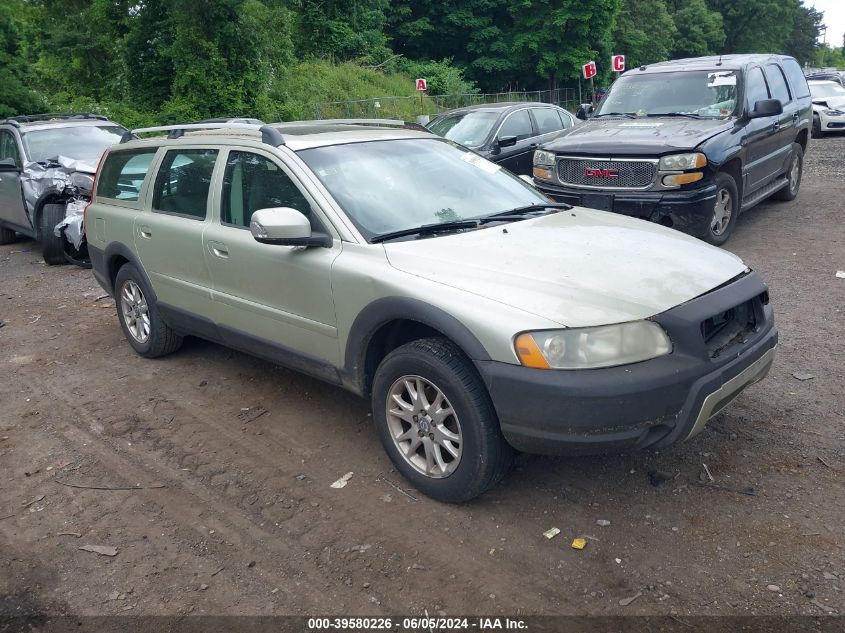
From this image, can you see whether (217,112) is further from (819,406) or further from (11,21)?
(819,406)

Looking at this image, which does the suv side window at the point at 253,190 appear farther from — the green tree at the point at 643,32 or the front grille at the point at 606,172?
the green tree at the point at 643,32

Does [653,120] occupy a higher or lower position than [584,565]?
higher

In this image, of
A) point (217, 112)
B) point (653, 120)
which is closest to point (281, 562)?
point (653, 120)

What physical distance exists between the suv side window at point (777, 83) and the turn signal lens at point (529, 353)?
775 centimetres

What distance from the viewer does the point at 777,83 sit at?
31.2 feet

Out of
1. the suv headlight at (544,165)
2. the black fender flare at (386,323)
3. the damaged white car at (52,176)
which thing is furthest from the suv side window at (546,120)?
the black fender flare at (386,323)

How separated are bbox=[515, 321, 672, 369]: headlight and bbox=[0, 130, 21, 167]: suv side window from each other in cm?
975

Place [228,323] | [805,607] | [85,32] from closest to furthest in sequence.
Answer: [805,607], [228,323], [85,32]

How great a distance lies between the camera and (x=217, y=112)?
65.6 ft

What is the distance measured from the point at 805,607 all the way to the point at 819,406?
191 centimetres

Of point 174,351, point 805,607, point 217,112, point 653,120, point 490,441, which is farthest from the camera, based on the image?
point 217,112

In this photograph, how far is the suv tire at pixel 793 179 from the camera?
10.3m

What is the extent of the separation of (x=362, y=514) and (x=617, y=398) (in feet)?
4.48

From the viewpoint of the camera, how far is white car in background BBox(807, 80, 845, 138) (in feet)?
67.7
